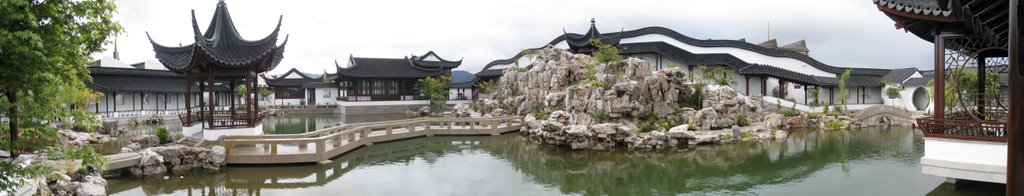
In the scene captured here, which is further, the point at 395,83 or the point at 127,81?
the point at 395,83

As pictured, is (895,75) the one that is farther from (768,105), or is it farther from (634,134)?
(634,134)

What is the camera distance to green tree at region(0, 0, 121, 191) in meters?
5.02

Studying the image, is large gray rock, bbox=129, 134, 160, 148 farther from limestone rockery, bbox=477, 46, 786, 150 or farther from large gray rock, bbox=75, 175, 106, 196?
limestone rockery, bbox=477, 46, 786, 150

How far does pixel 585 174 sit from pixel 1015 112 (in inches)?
412

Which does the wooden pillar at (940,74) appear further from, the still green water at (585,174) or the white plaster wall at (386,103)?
the white plaster wall at (386,103)

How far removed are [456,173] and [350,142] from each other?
17.8ft

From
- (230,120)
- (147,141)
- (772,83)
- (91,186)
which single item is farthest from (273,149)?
(772,83)

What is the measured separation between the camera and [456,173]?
1365 centimetres

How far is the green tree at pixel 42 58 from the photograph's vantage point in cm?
502

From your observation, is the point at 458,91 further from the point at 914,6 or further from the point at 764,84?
the point at 914,6

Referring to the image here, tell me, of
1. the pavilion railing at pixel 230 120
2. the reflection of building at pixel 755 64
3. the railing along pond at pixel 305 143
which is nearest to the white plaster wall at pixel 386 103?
the reflection of building at pixel 755 64

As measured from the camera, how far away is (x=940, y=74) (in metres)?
9.73

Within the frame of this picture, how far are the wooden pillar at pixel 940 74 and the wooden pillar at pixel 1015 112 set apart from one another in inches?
319

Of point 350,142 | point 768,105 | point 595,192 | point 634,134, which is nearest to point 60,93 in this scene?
point 595,192
